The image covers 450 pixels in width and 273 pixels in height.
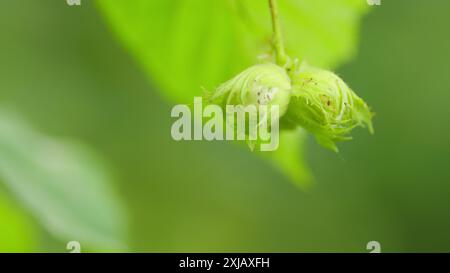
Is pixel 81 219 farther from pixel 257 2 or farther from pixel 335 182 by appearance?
pixel 335 182

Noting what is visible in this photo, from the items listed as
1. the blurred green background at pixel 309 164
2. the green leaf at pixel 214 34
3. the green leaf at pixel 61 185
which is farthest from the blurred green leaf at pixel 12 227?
the blurred green background at pixel 309 164

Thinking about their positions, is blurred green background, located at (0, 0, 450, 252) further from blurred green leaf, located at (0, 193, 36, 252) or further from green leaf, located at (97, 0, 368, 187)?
green leaf, located at (97, 0, 368, 187)

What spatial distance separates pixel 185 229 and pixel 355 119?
1507mm

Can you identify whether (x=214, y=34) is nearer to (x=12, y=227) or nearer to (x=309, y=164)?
(x=12, y=227)

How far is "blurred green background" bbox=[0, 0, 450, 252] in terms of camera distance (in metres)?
2.33

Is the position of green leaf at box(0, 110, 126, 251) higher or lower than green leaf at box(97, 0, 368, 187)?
lower

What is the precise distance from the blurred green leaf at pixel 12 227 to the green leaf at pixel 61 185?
0.34ft

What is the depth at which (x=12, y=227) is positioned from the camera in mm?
1335

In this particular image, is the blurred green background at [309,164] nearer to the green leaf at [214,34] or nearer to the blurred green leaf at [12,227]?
the blurred green leaf at [12,227]

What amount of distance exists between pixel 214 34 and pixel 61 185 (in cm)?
33

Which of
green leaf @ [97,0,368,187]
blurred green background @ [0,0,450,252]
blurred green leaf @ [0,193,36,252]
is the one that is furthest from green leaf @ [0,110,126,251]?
blurred green background @ [0,0,450,252]

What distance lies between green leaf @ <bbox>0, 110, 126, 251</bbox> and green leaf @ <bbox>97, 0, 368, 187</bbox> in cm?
21

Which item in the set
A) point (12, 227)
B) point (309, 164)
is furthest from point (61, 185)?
point (309, 164)

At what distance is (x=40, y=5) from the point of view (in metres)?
2.04
